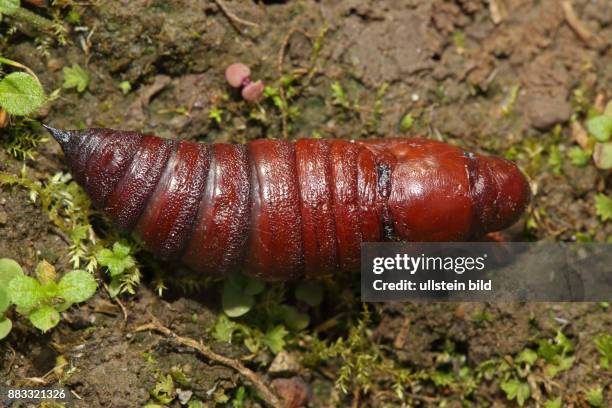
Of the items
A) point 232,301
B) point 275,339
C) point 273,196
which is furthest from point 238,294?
point 273,196

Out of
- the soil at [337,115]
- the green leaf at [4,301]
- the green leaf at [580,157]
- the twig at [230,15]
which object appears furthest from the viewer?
the green leaf at [580,157]

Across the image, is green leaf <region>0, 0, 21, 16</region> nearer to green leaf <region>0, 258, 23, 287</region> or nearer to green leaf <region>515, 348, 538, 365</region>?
green leaf <region>0, 258, 23, 287</region>

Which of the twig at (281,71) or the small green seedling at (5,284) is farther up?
the twig at (281,71)

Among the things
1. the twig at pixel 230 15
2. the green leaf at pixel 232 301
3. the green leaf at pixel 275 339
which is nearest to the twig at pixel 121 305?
the green leaf at pixel 232 301

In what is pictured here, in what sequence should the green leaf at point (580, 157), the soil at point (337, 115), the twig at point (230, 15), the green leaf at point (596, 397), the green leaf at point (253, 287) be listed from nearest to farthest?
the soil at point (337, 115) → the green leaf at point (253, 287) → the green leaf at point (596, 397) → the twig at point (230, 15) → the green leaf at point (580, 157)

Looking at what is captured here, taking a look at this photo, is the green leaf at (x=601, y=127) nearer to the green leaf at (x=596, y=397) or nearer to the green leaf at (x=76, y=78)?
the green leaf at (x=596, y=397)

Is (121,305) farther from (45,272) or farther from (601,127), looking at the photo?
(601,127)

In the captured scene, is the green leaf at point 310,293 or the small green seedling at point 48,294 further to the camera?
the green leaf at point 310,293
